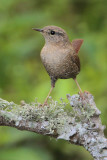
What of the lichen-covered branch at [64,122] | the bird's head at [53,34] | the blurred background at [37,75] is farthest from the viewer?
the blurred background at [37,75]

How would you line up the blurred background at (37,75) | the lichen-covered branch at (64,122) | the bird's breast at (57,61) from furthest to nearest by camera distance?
the blurred background at (37,75) < the bird's breast at (57,61) < the lichen-covered branch at (64,122)

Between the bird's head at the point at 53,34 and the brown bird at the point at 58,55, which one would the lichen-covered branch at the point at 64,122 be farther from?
the bird's head at the point at 53,34

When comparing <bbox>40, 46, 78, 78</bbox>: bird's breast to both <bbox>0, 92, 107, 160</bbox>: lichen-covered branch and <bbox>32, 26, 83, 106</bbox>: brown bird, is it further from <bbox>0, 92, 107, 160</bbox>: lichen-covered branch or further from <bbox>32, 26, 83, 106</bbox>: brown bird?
<bbox>0, 92, 107, 160</bbox>: lichen-covered branch

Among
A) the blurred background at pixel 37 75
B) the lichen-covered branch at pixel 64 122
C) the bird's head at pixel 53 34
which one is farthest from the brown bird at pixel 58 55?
the blurred background at pixel 37 75

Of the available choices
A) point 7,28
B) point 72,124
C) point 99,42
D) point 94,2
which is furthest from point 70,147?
point 94,2

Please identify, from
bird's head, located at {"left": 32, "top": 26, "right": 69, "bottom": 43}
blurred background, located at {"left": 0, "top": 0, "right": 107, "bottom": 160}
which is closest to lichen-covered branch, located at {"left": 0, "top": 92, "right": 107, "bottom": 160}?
bird's head, located at {"left": 32, "top": 26, "right": 69, "bottom": 43}

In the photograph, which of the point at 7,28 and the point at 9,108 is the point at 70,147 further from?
the point at 9,108

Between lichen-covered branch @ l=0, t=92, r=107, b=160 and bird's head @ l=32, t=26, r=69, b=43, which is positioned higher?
bird's head @ l=32, t=26, r=69, b=43

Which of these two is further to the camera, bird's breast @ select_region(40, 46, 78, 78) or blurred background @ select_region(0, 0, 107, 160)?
blurred background @ select_region(0, 0, 107, 160)
